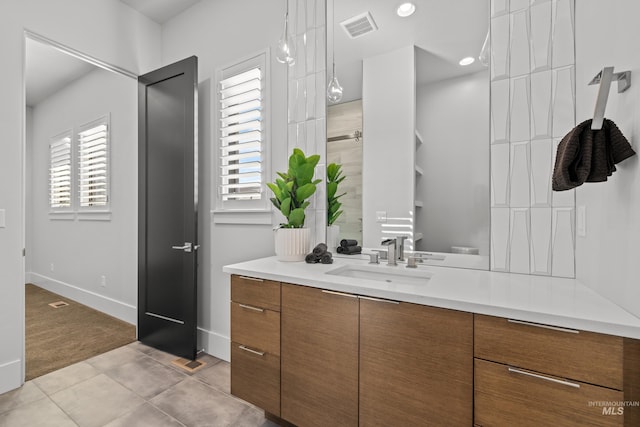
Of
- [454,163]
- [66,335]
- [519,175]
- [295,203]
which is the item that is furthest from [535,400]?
[66,335]

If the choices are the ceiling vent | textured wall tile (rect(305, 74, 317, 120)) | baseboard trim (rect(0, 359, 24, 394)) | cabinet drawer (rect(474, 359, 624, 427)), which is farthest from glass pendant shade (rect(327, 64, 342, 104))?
baseboard trim (rect(0, 359, 24, 394))

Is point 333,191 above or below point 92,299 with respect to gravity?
above

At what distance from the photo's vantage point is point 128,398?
1941 mm

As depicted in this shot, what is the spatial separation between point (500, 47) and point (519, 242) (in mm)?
995

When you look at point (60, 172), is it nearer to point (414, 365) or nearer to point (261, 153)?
point (261, 153)

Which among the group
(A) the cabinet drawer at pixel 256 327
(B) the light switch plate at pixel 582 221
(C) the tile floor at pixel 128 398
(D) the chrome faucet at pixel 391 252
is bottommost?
(C) the tile floor at pixel 128 398

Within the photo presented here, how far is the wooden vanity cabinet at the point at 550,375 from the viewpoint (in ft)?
2.74

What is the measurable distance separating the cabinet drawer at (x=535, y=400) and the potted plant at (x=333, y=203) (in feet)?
3.82

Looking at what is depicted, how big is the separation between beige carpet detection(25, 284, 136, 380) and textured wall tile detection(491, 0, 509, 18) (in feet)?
12.2

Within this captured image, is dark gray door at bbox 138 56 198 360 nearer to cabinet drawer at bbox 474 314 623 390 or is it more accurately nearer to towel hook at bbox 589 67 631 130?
cabinet drawer at bbox 474 314 623 390

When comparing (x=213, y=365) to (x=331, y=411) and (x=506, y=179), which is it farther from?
(x=506, y=179)

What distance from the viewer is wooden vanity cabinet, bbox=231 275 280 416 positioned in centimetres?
152

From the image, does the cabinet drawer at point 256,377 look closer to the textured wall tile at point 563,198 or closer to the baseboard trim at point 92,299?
the textured wall tile at point 563,198

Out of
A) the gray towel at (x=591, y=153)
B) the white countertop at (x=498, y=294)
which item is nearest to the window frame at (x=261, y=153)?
the white countertop at (x=498, y=294)
